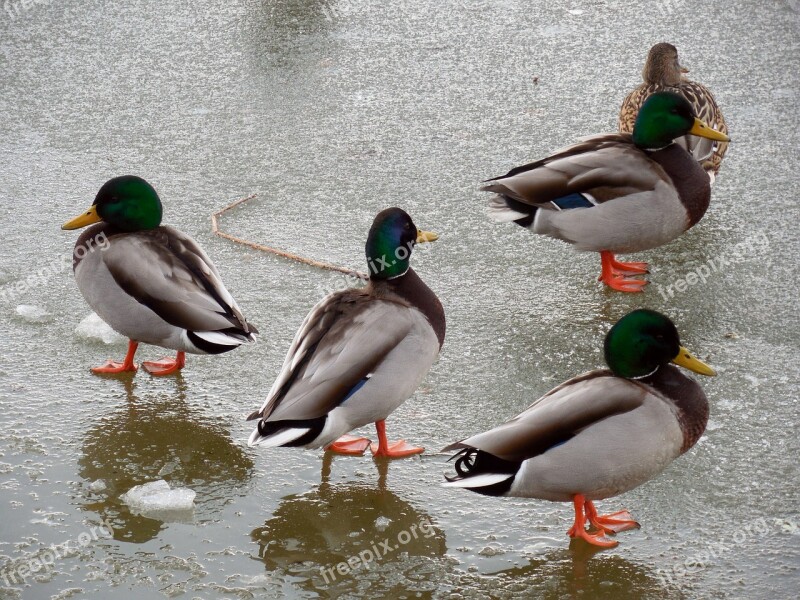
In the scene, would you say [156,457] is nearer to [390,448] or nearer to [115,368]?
[115,368]

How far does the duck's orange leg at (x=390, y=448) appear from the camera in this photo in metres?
3.84

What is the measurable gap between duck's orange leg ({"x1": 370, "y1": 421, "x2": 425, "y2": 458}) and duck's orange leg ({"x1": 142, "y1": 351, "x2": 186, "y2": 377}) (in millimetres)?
971

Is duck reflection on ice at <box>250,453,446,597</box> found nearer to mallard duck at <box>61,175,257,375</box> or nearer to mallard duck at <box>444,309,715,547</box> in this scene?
mallard duck at <box>444,309,715,547</box>

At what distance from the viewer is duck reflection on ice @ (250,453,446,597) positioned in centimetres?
325

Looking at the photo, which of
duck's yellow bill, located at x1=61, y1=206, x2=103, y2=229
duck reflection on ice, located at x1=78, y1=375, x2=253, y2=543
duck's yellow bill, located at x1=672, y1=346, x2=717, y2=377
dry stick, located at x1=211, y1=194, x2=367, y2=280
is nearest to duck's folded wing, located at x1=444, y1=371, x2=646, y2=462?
duck's yellow bill, located at x1=672, y1=346, x2=717, y2=377

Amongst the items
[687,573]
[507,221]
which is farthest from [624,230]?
[687,573]

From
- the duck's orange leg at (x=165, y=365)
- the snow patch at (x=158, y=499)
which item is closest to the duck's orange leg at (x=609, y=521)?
the snow patch at (x=158, y=499)

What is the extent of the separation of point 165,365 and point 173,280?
418 mm

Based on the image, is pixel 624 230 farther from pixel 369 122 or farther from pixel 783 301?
pixel 369 122

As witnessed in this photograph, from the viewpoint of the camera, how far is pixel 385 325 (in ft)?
12.4

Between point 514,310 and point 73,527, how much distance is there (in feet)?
6.90

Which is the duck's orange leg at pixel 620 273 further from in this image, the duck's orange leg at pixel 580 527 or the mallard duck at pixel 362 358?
the duck's orange leg at pixel 580 527

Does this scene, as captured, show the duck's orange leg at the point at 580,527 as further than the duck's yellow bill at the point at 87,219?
No

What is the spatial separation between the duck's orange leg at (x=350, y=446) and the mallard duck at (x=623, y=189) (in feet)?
4.74
